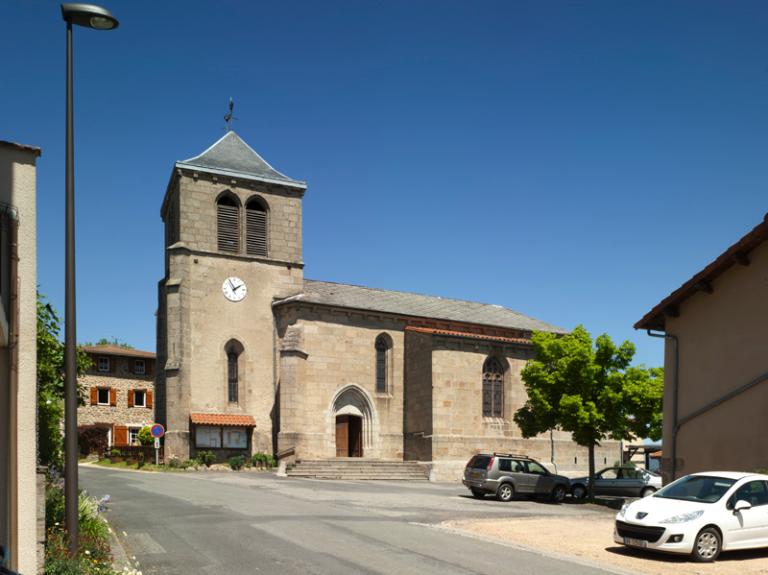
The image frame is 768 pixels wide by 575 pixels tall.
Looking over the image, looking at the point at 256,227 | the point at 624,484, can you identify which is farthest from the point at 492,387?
the point at 256,227

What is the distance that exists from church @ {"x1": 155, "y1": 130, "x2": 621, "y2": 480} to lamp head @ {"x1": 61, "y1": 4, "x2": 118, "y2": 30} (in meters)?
27.7

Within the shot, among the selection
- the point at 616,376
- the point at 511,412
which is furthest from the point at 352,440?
the point at 616,376

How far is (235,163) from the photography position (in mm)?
41000

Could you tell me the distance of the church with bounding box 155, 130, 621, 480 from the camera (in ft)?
122

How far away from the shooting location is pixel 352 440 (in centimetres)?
4009

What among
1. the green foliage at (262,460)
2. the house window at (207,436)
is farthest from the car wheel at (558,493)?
the house window at (207,436)

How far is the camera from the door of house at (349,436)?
39.3m

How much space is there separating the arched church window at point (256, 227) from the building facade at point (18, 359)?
102 feet

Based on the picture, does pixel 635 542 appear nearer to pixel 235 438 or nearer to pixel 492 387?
pixel 235 438

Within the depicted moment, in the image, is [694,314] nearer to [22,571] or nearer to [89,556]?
[89,556]

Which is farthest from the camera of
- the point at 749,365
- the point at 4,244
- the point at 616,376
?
the point at 616,376

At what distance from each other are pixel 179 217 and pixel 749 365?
26891mm

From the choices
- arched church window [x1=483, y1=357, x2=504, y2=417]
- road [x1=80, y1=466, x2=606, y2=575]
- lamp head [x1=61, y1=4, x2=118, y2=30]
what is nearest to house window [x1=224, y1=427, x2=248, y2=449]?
road [x1=80, y1=466, x2=606, y2=575]

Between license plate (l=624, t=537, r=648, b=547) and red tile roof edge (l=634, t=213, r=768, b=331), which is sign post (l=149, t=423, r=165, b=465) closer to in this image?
red tile roof edge (l=634, t=213, r=768, b=331)
